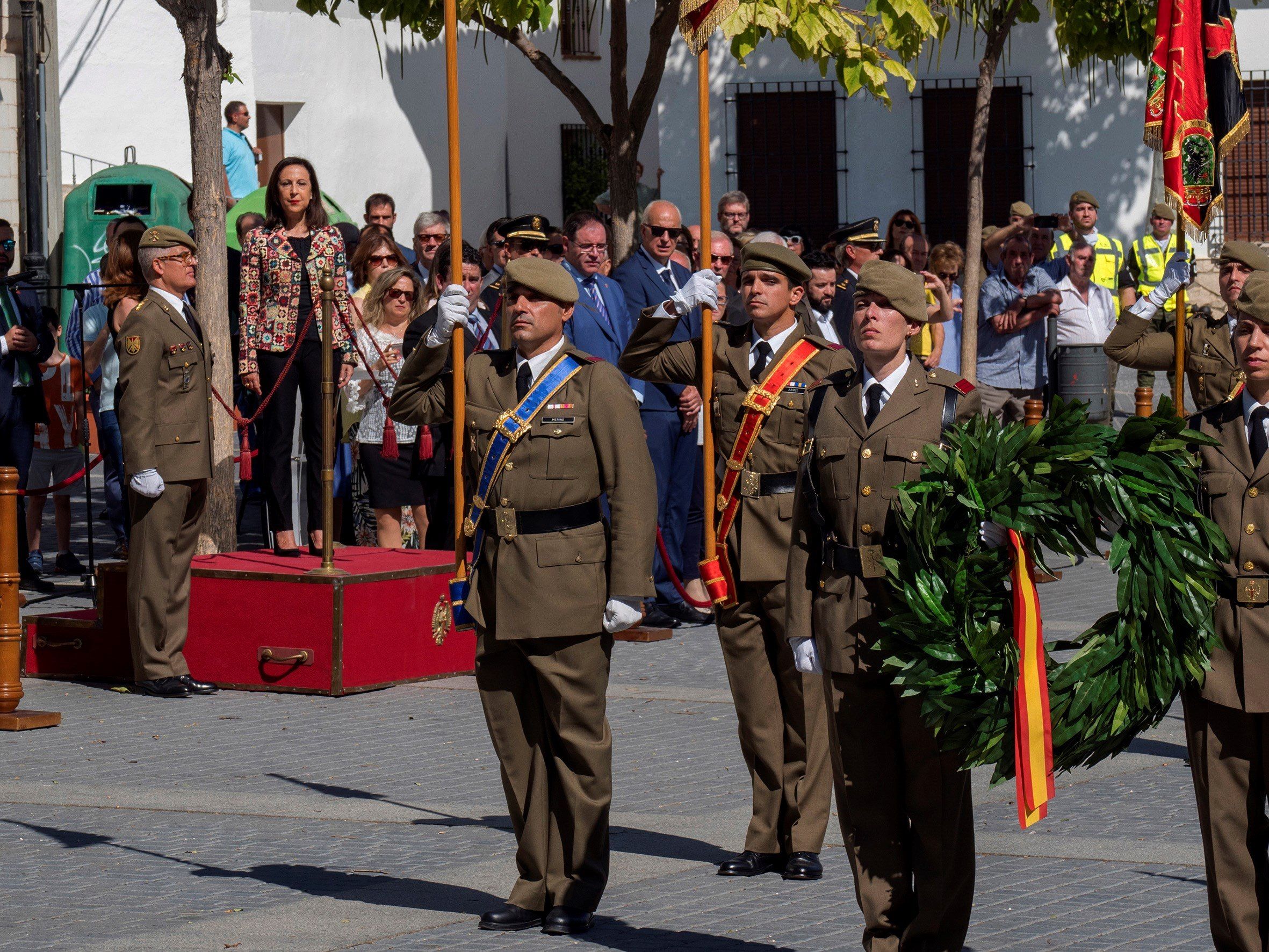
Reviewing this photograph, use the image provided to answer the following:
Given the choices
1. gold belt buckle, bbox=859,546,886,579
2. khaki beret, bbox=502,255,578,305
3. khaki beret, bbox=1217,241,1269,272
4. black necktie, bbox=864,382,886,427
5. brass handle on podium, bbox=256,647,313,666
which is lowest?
brass handle on podium, bbox=256,647,313,666

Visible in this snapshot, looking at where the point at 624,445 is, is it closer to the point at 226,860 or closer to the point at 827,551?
the point at 827,551

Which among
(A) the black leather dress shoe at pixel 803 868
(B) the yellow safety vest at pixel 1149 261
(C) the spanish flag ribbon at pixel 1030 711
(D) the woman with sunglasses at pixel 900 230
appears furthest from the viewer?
(B) the yellow safety vest at pixel 1149 261

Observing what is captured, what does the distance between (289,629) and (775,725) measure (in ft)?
12.3

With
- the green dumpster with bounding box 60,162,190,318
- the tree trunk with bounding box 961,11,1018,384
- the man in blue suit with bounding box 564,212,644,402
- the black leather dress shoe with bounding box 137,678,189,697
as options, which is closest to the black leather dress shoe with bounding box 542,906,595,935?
the black leather dress shoe with bounding box 137,678,189,697

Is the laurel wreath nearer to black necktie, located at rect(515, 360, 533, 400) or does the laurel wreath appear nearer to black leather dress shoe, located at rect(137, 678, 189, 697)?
black necktie, located at rect(515, 360, 533, 400)

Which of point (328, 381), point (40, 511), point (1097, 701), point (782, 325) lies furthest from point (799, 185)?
point (1097, 701)

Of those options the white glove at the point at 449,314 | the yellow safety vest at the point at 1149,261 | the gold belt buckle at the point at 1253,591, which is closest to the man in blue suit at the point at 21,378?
the white glove at the point at 449,314

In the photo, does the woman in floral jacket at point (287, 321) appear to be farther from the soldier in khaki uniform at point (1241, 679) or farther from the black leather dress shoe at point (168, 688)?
the soldier in khaki uniform at point (1241, 679)

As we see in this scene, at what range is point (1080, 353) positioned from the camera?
15.3m

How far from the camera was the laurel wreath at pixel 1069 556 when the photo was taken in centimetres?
515

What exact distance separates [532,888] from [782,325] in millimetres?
2206

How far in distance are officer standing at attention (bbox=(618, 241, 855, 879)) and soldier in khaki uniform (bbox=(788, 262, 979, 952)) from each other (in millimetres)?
1042

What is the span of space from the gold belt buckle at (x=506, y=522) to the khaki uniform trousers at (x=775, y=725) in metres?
1.04

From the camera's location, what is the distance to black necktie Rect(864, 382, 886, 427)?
5.72m
